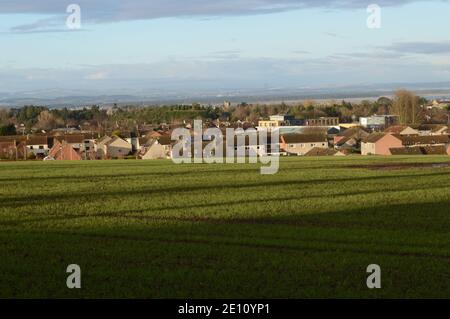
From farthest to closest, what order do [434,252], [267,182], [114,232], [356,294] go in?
[267,182] → [114,232] → [434,252] → [356,294]

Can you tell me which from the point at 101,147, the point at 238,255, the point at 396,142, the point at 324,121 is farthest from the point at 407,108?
the point at 238,255

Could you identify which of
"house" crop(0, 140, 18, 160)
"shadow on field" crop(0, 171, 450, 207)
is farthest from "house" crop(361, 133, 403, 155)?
"shadow on field" crop(0, 171, 450, 207)

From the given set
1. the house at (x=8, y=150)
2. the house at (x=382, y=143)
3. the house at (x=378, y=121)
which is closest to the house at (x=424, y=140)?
the house at (x=382, y=143)

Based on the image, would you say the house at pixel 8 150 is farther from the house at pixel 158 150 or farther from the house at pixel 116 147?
the house at pixel 158 150
